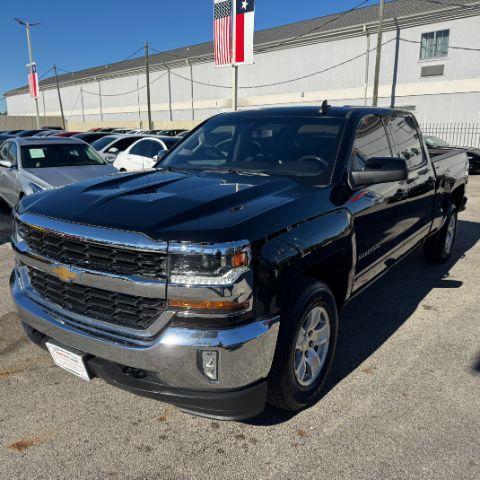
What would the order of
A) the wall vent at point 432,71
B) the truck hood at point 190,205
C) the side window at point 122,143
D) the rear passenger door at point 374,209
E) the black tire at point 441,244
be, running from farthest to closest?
the wall vent at point 432,71 < the side window at point 122,143 < the black tire at point 441,244 < the rear passenger door at point 374,209 < the truck hood at point 190,205

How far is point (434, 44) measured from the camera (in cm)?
2623

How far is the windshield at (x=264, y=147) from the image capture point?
11.0 ft

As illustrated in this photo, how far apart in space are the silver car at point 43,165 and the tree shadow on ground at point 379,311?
5.03 meters

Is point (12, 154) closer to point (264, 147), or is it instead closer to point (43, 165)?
point (43, 165)

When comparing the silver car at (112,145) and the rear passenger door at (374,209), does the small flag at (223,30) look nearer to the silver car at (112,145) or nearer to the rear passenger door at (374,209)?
the silver car at (112,145)

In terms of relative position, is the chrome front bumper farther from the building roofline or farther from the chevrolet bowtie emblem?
the building roofline

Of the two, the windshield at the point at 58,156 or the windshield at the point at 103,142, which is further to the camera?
the windshield at the point at 103,142

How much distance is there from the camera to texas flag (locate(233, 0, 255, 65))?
1117cm

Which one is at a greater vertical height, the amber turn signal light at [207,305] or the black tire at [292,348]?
the amber turn signal light at [207,305]

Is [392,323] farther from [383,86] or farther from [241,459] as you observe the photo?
[383,86]

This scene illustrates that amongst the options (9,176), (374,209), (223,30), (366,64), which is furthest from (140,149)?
(366,64)

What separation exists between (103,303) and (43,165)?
21.6ft

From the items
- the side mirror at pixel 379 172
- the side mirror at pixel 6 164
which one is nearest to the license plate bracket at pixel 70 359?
the side mirror at pixel 379 172

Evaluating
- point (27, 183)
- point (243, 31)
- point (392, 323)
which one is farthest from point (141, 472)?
point (243, 31)
